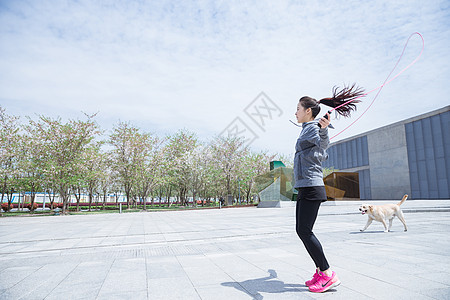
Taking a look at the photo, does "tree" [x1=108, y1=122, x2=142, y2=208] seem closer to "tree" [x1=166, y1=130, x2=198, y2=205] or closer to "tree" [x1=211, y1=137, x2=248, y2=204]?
"tree" [x1=166, y1=130, x2=198, y2=205]

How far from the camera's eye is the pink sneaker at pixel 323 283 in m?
2.98

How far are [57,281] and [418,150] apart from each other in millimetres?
44636

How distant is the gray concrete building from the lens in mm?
35500

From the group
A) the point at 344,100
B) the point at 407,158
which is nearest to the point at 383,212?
the point at 344,100

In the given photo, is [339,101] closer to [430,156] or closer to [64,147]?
[64,147]

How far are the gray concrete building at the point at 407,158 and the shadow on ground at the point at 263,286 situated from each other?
1602 inches

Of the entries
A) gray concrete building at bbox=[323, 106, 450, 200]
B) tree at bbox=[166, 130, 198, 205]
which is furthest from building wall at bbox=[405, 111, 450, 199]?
tree at bbox=[166, 130, 198, 205]

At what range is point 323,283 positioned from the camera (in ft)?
9.87

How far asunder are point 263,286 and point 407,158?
1732 inches

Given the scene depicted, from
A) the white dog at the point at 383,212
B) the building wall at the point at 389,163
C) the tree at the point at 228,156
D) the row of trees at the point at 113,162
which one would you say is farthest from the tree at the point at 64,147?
the building wall at the point at 389,163

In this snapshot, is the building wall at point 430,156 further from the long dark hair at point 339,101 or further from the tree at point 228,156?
the long dark hair at point 339,101

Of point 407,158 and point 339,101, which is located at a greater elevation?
point 407,158

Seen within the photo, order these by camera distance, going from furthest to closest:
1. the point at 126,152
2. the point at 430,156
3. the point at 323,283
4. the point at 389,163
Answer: the point at 389,163 → the point at 430,156 → the point at 126,152 → the point at 323,283

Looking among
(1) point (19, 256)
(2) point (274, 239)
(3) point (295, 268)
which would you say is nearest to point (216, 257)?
(3) point (295, 268)
